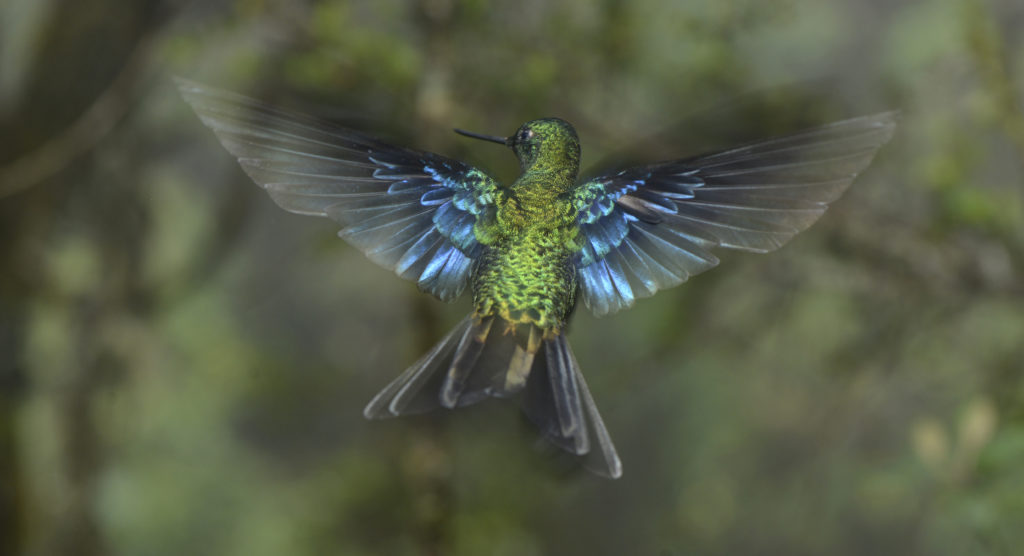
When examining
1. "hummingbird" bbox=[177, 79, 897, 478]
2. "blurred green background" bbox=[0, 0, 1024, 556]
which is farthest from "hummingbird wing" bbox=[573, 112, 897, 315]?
"blurred green background" bbox=[0, 0, 1024, 556]

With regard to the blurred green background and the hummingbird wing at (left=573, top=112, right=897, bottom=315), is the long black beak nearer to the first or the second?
the hummingbird wing at (left=573, top=112, right=897, bottom=315)

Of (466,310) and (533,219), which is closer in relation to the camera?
(533,219)

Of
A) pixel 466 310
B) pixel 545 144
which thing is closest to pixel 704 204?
pixel 545 144

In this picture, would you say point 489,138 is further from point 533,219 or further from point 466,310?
point 466,310

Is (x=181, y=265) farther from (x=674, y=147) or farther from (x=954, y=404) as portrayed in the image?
(x=954, y=404)

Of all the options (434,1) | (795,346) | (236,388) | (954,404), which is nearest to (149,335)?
(236,388)

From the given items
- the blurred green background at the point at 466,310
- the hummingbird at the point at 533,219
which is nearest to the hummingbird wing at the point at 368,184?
the hummingbird at the point at 533,219
